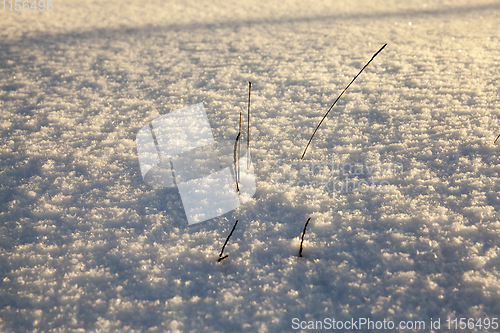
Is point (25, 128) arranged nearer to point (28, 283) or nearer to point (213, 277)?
point (28, 283)

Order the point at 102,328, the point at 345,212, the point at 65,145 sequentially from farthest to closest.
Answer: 1. the point at 65,145
2. the point at 345,212
3. the point at 102,328

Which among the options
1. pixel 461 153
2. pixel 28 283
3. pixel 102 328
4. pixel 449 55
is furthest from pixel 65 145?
pixel 449 55

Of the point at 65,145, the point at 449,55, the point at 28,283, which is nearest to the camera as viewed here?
the point at 28,283

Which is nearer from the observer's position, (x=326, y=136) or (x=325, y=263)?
(x=325, y=263)

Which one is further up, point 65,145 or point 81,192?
point 65,145

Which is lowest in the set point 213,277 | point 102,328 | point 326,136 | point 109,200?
point 102,328

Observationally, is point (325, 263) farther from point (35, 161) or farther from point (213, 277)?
point (35, 161)
